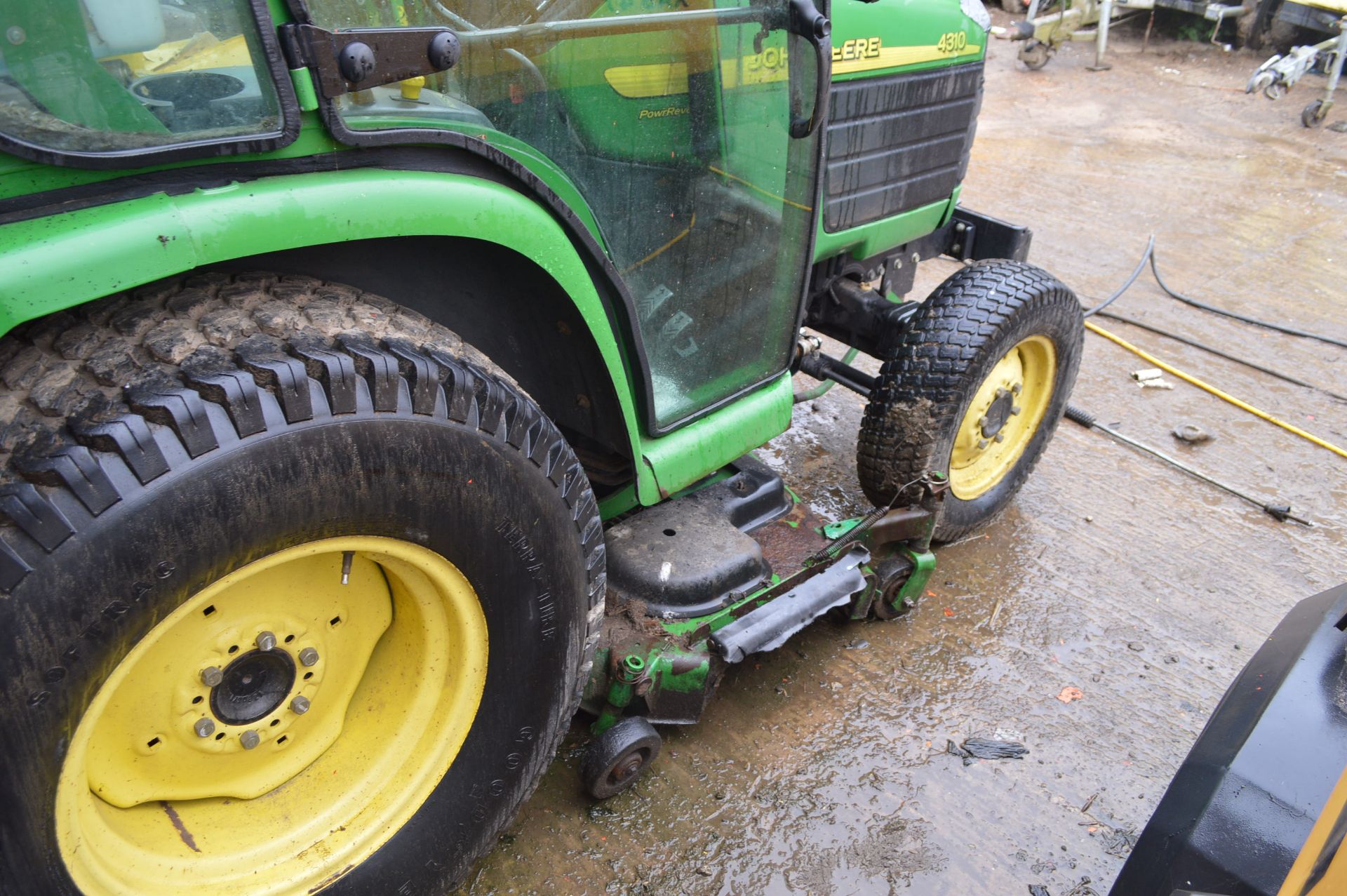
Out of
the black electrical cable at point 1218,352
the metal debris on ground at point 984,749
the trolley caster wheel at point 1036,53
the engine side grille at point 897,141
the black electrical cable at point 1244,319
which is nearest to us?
the metal debris on ground at point 984,749

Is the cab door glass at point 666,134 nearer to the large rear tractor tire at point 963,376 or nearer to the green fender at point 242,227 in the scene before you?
the green fender at point 242,227

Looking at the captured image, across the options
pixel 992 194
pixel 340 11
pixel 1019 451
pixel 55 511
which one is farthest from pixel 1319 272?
pixel 55 511

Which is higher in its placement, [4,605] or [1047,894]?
[4,605]

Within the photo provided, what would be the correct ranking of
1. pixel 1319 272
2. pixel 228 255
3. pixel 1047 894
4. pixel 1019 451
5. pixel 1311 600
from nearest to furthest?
1. pixel 228 255
2. pixel 1311 600
3. pixel 1047 894
4. pixel 1019 451
5. pixel 1319 272

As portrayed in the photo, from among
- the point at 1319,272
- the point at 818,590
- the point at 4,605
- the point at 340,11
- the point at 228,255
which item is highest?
the point at 340,11

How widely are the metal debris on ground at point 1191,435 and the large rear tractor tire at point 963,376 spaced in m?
0.97

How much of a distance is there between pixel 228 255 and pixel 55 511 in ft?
1.21

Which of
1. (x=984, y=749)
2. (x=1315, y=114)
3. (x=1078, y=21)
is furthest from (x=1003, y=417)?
(x=1078, y=21)

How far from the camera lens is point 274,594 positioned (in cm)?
155

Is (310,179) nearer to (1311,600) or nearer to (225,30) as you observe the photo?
(225,30)

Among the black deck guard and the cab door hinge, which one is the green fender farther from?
the black deck guard

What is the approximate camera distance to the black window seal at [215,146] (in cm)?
107

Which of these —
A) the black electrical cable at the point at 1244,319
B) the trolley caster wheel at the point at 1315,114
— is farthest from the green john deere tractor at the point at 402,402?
the trolley caster wheel at the point at 1315,114

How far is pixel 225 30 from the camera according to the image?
117cm
